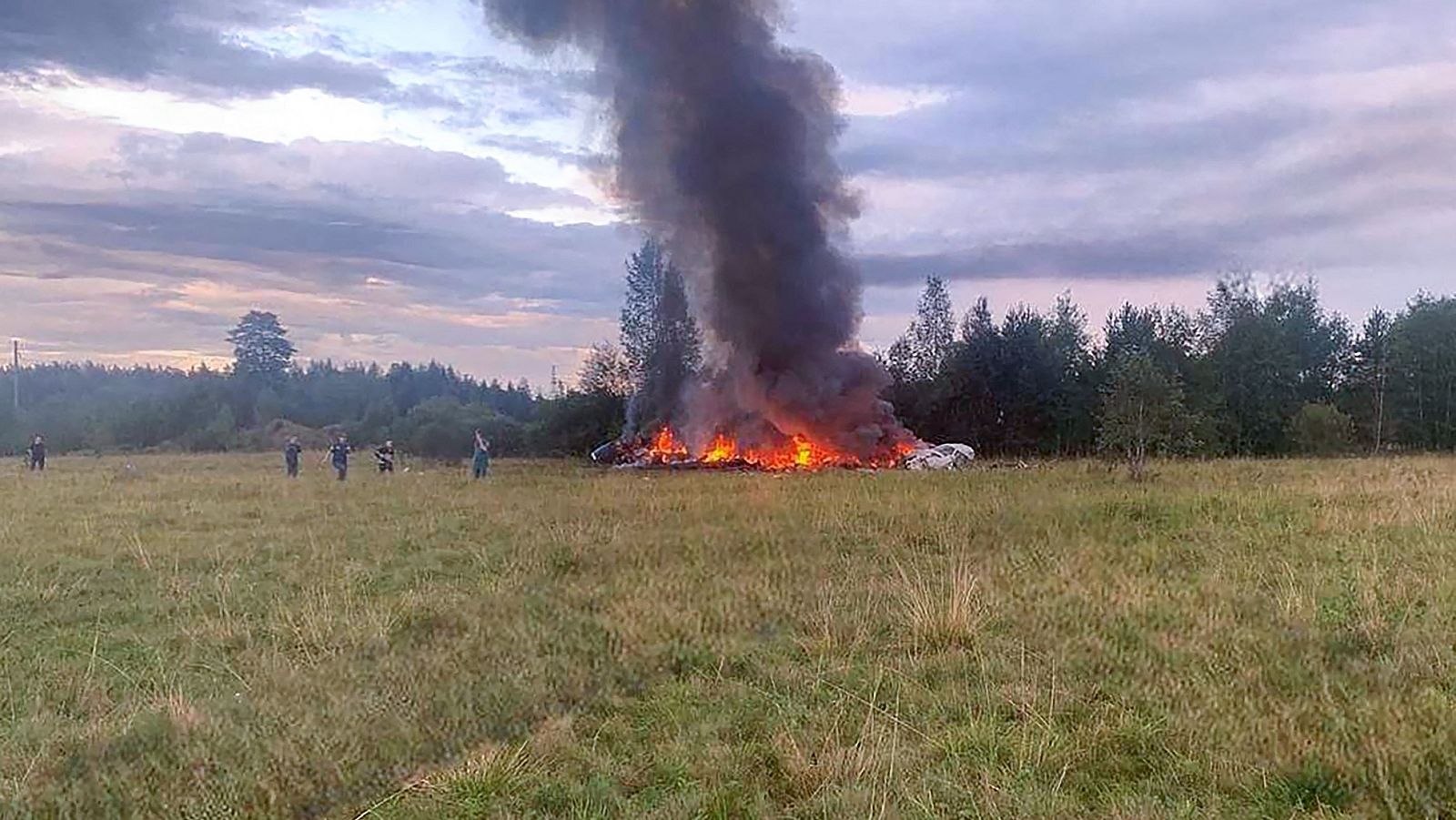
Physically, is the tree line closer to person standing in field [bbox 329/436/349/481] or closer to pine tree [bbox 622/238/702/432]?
pine tree [bbox 622/238/702/432]

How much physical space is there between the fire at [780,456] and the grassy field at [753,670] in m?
23.0

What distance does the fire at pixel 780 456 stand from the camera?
38406 millimetres

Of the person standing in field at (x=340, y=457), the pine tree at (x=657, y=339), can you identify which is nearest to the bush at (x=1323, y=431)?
the pine tree at (x=657, y=339)

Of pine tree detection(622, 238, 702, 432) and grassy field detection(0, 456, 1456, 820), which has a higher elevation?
pine tree detection(622, 238, 702, 432)

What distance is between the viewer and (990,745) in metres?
5.78

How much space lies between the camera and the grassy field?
17.4ft

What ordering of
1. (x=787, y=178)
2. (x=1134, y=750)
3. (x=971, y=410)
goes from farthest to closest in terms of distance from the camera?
(x=971, y=410), (x=787, y=178), (x=1134, y=750)

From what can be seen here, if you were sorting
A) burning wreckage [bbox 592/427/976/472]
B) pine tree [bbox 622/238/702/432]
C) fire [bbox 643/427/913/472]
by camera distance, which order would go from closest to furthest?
burning wreckage [bbox 592/427/976/472] → fire [bbox 643/427/913/472] → pine tree [bbox 622/238/702/432]

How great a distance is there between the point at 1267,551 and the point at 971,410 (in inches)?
1514

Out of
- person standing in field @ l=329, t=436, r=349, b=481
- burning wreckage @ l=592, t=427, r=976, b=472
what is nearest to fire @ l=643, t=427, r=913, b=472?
burning wreckage @ l=592, t=427, r=976, b=472

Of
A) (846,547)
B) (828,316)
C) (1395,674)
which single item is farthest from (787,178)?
(1395,674)

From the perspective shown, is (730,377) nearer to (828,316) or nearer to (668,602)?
(828,316)

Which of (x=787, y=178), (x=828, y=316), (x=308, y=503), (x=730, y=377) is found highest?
(x=787, y=178)

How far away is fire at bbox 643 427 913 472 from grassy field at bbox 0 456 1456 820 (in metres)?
23.0
